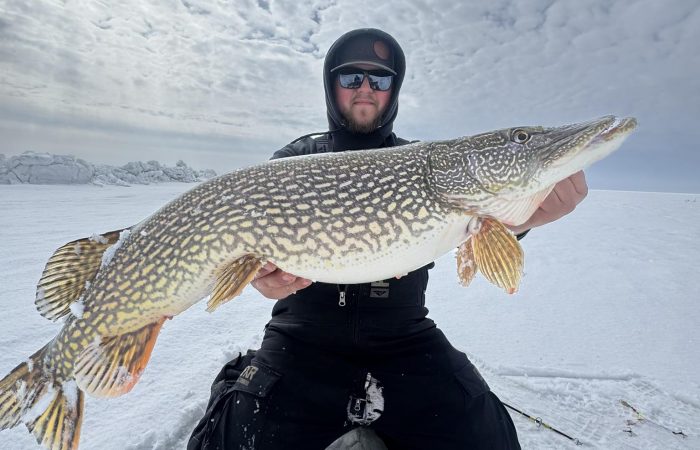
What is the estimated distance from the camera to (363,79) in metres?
3.27

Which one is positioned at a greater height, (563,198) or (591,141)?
(591,141)

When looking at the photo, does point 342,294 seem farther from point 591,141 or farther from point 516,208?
point 591,141

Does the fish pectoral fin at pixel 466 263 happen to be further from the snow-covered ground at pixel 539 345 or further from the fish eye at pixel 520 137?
the snow-covered ground at pixel 539 345

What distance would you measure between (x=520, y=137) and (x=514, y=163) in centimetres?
18

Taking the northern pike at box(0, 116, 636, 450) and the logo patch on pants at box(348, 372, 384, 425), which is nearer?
the northern pike at box(0, 116, 636, 450)

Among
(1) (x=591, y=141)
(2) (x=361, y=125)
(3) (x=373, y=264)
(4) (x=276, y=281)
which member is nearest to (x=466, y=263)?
(3) (x=373, y=264)

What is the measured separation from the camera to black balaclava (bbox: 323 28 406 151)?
3309 mm

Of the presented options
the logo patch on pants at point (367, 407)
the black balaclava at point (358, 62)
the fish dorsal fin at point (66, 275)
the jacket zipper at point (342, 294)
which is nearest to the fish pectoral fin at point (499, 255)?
the jacket zipper at point (342, 294)

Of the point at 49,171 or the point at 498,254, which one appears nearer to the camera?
the point at 498,254

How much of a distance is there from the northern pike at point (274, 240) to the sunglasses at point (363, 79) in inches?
55.9

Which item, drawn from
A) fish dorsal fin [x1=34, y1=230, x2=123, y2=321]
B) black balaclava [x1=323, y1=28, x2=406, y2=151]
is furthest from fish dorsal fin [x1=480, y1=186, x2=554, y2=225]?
fish dorsal fin [x1=34, y1=230, x2=123, y2=321]

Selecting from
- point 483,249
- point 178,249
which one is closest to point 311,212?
point 178,249

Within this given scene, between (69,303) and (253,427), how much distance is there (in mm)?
1250

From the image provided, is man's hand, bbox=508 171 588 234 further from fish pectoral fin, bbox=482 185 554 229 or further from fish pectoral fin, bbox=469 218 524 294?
fish pectoral fin, bbox=469 218 524 294
